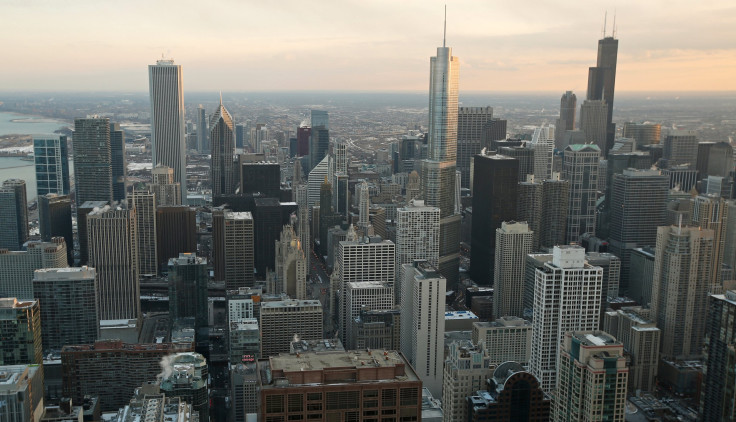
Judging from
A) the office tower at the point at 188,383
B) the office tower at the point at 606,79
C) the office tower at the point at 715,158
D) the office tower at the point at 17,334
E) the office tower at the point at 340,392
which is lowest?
the office tower at the point at 188,383

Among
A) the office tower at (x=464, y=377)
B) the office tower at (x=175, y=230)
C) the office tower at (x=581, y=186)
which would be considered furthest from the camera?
the office tower at (x=175, y=230)

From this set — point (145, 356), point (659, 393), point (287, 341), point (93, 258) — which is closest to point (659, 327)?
point (659, 393)

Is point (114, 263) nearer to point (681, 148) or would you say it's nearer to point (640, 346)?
point (640, 346)

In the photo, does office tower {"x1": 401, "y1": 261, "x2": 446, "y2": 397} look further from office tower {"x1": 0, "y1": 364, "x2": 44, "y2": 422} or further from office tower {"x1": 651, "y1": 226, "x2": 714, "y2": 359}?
office tower {"x1": 0, "y1": 364, "x2": 44, "y2": 422}

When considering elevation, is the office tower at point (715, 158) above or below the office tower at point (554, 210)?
above

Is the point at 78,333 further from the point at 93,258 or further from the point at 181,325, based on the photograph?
the point at 93,258

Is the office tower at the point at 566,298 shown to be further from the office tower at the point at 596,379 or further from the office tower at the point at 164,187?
the office tower at the point at 164,187

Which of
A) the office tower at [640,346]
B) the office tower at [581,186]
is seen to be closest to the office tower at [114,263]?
the office tower at [640,346]
